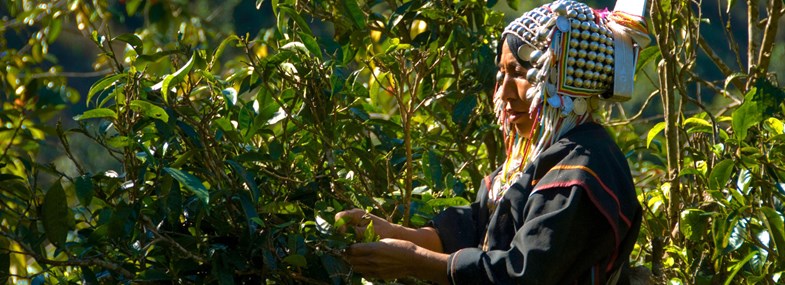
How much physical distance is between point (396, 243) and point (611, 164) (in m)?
0.38

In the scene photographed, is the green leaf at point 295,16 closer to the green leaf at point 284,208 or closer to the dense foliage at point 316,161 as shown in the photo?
the dense foliage at point 316,161

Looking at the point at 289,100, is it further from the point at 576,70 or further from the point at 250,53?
the point at 576,70

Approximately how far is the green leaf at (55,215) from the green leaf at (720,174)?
3.89ft

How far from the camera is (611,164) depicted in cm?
183

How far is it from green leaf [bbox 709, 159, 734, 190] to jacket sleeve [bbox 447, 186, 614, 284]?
0.43 m

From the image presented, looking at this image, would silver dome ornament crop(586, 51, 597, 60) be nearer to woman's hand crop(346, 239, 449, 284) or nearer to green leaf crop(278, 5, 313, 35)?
woman's hand crop(346, 239, 449, 284)

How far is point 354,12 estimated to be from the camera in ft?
7.75

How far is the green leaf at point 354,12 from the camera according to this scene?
2.35 metres

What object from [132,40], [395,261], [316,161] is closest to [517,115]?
[395,261]

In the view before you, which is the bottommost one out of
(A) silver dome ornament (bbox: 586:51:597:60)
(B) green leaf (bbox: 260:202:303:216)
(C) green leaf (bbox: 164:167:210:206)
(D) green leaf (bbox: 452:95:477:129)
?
(D) green leaf (bbox: 452:95:477:129)

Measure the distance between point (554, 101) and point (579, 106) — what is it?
0.05 meters

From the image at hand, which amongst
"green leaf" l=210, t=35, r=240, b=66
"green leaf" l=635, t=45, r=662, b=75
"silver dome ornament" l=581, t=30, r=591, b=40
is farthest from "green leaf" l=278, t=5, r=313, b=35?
"green leaf" l=635, t=45, r=662, b=75

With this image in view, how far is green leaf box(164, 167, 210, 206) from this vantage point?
5.72 feet

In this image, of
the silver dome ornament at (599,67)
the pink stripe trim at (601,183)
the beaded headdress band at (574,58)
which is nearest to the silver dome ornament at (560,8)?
the beaded headdress band at (574,58)
